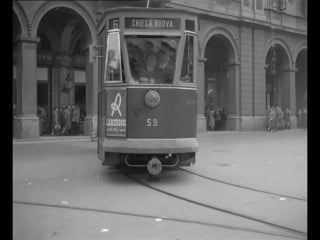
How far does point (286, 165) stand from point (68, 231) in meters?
6.53

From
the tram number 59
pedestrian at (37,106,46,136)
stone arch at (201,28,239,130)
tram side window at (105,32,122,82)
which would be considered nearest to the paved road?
the tram number 59

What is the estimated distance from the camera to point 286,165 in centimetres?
950

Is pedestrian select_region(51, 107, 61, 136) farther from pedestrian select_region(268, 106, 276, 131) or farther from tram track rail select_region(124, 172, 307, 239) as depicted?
tram track rail select_region(124, 172, 307, 239)

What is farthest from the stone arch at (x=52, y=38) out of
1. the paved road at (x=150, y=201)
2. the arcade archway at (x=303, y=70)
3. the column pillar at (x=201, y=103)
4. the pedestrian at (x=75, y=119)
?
the arcade archway at (x=303, y=70)

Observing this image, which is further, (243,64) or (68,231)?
(243,64)

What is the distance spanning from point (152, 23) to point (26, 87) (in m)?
6.40

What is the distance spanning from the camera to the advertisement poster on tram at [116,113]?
7.25 meters

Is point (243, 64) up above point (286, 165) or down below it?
above

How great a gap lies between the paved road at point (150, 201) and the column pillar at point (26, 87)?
175 cm

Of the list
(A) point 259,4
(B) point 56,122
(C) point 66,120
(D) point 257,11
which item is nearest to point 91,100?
Answer: (C) point 66,120

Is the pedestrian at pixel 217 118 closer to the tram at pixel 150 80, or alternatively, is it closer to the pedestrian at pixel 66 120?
the pedestrian at pixel 66 120

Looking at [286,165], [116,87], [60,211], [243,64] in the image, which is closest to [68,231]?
[60,211]

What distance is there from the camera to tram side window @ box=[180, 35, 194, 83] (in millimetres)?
7246
